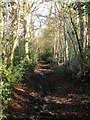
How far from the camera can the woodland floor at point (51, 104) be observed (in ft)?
43.4

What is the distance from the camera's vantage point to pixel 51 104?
53.0 feet

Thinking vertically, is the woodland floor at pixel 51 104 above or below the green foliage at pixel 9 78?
below

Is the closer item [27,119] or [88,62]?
[27,119]

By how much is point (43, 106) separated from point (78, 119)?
3625 mm

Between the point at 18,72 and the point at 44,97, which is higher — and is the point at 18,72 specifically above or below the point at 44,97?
above

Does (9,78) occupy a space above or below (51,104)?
above

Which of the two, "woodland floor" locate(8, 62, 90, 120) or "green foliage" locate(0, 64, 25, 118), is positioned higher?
"green foliage" locate(0, 64, 25, 118)

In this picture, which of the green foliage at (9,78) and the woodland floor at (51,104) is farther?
the woodland floor at (51,104)

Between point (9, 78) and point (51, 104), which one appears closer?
point (51, 104)

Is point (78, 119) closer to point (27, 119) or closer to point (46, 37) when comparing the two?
point (27, 119)

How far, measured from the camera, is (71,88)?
64.8ft

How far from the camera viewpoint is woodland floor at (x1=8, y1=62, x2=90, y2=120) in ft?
43.4

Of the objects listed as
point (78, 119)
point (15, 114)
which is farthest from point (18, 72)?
point (78, 119)

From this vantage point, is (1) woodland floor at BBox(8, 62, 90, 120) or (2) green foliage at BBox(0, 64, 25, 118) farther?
(1) woodland floor at BBox(8, 62, 90, 120)
